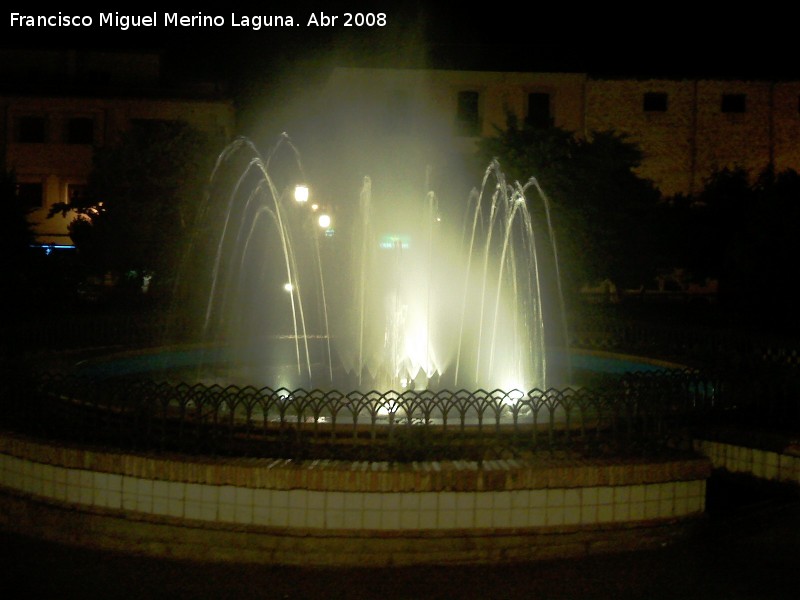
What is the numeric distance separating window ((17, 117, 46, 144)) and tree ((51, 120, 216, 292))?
10.4 meters

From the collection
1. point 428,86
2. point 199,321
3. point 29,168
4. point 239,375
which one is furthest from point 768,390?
point 29,168

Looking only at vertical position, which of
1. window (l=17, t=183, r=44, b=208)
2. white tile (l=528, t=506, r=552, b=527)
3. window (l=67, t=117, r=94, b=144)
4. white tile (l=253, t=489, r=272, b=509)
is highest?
window (l=67, t=117, r=94, b=144)

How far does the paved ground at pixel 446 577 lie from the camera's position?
6.17 metres

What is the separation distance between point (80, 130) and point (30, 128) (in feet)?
7.86

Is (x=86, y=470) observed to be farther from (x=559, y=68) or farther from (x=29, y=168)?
(x=29, y=168)

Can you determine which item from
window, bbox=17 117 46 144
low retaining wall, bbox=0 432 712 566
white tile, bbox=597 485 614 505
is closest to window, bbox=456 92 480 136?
window, bbox=17 117 46 144

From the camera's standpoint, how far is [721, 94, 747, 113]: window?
42250mm

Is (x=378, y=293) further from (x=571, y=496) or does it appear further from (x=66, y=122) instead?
(x=66, y=122)

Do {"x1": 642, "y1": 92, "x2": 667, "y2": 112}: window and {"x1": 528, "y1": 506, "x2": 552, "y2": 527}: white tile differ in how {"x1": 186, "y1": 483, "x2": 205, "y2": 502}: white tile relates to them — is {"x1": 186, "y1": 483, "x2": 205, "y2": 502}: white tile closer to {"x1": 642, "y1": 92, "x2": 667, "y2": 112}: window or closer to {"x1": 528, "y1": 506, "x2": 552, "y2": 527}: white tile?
{"x1": 528, "y1": 506, "x2": 552, "y2": 527}: white tile

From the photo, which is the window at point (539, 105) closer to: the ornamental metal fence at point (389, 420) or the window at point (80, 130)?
the window at point (80, 130)

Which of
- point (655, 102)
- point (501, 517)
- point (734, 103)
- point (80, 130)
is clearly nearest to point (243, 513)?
point (501, 517)

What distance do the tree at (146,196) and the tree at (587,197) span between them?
33.2 feet

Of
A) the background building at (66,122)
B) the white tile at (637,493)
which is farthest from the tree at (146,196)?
the white tile at (637,493)

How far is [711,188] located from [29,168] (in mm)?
31713
